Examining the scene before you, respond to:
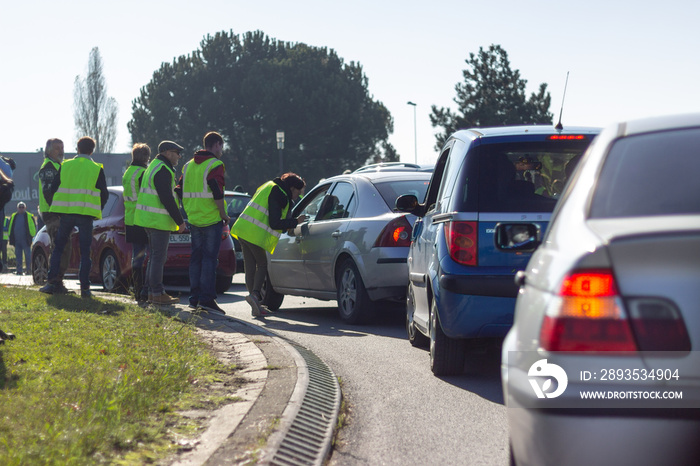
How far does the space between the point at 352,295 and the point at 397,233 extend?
3.27 ft

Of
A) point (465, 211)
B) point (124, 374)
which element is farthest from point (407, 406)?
point (124, 374)

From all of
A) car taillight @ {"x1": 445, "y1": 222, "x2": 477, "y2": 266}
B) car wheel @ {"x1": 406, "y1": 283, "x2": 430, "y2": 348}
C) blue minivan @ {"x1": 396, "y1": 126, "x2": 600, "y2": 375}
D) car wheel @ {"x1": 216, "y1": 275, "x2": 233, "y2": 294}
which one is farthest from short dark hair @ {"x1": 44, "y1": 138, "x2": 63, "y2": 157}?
car taillight @ {"x1": 445, "y1": 222, "x2": 477, "y2": 266}

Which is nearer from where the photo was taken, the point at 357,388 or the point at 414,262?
the point at 357,388

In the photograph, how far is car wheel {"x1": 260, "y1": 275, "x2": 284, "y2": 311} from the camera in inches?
467

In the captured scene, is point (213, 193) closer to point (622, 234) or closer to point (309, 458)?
point (309, 458)

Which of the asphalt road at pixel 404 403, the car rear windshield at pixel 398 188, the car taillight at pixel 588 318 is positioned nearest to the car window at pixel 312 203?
the car rear windshield at pixel 398 188

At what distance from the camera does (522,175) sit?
20.1 feet

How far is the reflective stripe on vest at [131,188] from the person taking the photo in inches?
451

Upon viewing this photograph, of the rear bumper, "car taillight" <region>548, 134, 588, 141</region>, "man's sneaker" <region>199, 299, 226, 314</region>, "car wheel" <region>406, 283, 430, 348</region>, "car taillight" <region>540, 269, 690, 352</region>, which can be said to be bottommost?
"man's sneaker" <region>199, 299, 226, 314</region>

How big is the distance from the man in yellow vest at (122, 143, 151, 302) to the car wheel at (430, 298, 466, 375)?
18.6ft

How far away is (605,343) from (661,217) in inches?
15.4

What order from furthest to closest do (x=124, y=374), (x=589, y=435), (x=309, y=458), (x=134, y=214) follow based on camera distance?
1. (x=134, y=214)
2. (x=124, y=374)
3. (x=309, y=458)
4. (x=589, y=435)

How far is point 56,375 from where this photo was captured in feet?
18.8

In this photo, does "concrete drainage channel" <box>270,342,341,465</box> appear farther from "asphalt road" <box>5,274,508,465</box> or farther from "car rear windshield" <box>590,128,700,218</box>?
"car rear windshield" <box>590,128,700,218</box>
